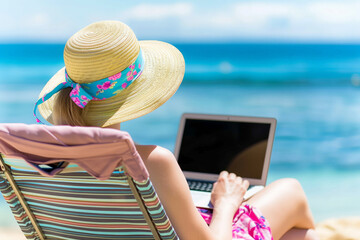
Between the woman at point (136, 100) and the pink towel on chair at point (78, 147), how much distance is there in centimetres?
15

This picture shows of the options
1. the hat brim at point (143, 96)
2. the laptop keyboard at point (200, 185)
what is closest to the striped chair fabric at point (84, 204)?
the hat brim at point (143, 96)

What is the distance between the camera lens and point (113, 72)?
1557 mm

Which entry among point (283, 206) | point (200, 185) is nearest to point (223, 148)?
point (200, 185)

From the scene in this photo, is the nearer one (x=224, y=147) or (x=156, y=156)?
(x=156, y=156)

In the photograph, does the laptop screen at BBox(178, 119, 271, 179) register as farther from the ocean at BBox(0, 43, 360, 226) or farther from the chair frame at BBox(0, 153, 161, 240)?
the ocean at BBox(0, 43, 360, 226)

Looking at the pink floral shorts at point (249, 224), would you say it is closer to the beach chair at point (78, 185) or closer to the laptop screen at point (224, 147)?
the beach chair at point (78, 185)

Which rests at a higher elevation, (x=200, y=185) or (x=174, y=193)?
(x=200, y=185)

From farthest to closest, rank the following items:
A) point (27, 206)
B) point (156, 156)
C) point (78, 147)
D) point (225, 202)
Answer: point (225, 202), point (27, 206), point (156, 156), point (78, 147)

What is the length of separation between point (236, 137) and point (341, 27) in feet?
60.2

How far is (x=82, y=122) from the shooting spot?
5.09 ft

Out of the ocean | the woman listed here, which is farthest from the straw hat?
the ocean

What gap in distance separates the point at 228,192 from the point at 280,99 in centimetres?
1062

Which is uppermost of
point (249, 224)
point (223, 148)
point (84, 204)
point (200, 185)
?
point (223, 148)

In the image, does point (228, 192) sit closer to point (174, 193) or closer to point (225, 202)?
point (225, 202)
